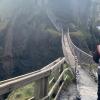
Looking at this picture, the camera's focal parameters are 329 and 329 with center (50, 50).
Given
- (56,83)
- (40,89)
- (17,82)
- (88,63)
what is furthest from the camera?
(88,63)

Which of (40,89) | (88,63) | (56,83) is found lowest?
(88,63)

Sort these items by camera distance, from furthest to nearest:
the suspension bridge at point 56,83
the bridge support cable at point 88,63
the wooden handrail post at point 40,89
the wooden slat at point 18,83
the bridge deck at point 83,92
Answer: the bridge support cable at point 88,63 < the bridge deck at point 83,92 < the wooden handrail post at point 40,89 < the suspension bridge at point 56,83 < the wooden slat at point 18,83

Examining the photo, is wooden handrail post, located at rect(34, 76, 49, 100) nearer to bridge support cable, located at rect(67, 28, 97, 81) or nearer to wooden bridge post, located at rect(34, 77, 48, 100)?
wooden bridge post, located at rect(34, 77, 48, 100)

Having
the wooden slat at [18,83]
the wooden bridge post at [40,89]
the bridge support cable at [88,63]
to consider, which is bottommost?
the bridge support cable at [88,63]

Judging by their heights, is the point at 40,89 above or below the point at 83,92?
above

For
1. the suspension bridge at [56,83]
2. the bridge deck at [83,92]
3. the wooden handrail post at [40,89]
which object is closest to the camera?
the suspension bridge at [56,83]

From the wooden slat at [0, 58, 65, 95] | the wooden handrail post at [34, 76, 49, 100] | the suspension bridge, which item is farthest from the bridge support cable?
the wooden slat at [0, 58, 65, 95]

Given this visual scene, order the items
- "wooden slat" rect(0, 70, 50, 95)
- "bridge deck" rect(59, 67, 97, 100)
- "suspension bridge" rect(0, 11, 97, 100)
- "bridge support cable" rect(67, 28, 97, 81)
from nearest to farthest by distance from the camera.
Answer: "wooden slat" rect(0, 70, 50, 95) < "suspension bridge" rect(0, 11, 97, 100) < "bridge deck" rect(59, 67, 97, 100) < "bridge support cable" rect(67, 28, 97, 81)

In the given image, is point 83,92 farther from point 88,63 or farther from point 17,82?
point 88,63

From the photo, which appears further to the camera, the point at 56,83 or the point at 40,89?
the point at 56,83

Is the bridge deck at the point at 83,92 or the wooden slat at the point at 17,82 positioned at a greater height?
the wooden slat at the point at 17,82

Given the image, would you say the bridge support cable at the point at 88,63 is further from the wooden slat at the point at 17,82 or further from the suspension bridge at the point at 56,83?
the wooden slat at the point at 17,82

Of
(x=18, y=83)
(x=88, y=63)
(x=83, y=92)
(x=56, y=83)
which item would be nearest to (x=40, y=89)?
(x=18, y=83)

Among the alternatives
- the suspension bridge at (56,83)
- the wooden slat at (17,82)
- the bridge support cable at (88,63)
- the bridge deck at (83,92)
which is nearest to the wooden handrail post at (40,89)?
the suspension bridge at (56,83)
